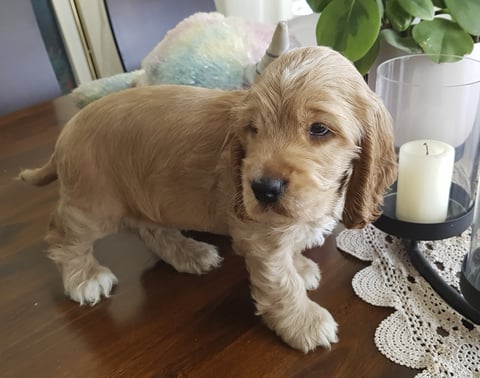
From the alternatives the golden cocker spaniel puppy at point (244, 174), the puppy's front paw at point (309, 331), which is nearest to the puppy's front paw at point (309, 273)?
the golden cocker spaniel puppy at point (244, 174)

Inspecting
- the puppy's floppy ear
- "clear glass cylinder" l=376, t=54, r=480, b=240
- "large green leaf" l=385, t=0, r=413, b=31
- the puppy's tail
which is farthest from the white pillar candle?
the puppy's tail

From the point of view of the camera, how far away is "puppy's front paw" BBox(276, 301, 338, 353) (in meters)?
0.85

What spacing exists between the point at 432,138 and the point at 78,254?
817 mm

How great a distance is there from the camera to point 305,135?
0.78m

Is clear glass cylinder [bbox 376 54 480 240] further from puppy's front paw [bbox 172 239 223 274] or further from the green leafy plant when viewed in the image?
puppy's front paw [bbox 172 239 223 274]

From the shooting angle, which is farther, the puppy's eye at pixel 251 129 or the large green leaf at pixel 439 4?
the large green leaf at pixel 439 4

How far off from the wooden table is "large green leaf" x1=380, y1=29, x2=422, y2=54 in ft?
1.62

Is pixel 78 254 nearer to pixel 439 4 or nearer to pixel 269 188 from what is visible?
pixel 269 188

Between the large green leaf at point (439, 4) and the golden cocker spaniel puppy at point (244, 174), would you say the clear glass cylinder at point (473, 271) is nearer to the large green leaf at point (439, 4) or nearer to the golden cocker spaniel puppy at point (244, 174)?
the golden cocker spaniel puppy at point (244, 174)

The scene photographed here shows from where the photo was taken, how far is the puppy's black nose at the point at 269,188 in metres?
0.74

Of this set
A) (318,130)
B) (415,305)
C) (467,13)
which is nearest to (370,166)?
(318,130)

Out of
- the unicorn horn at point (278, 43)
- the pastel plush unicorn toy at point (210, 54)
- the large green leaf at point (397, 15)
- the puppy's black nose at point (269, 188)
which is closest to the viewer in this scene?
the puppy's black nose at point (269, 188)

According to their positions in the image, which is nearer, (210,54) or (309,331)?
(309,331)

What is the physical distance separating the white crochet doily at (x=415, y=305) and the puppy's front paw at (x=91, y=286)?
48 centimetres
